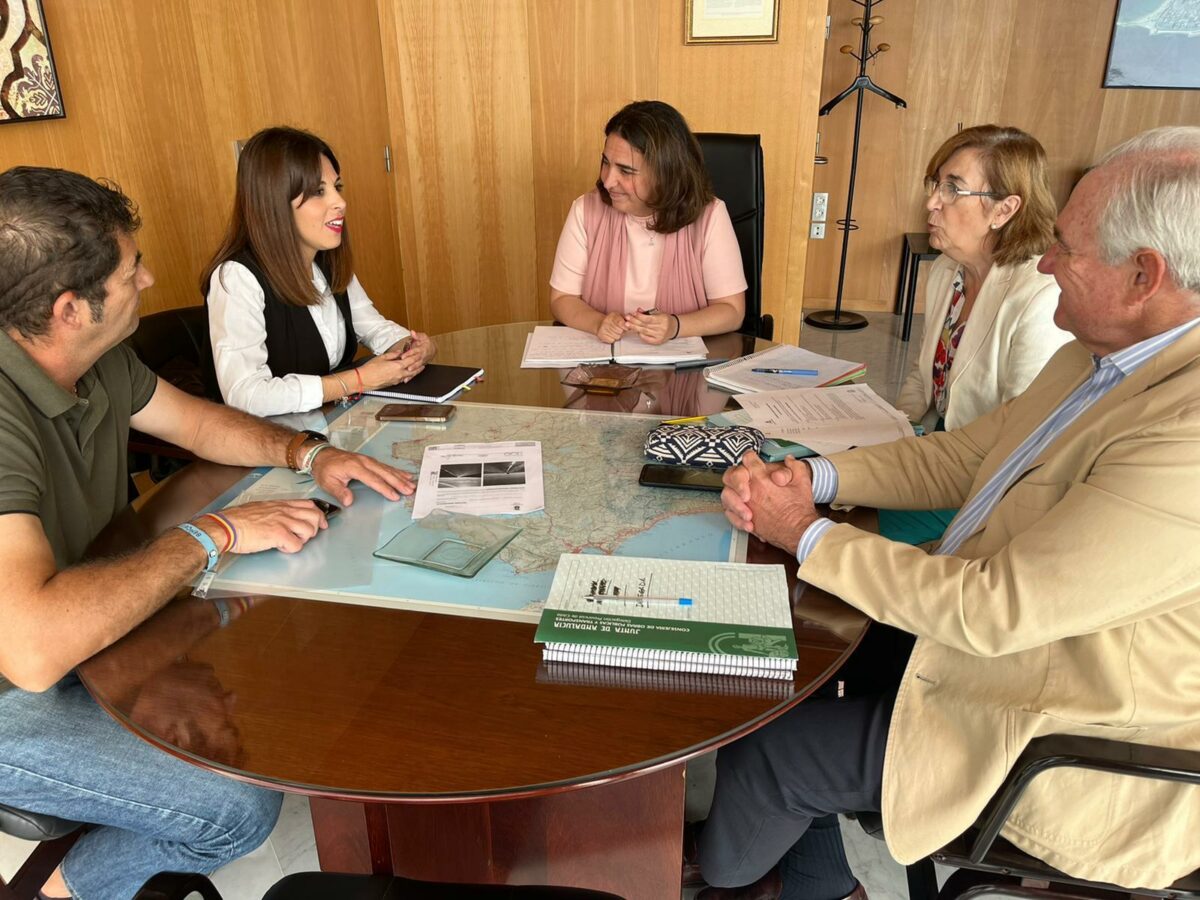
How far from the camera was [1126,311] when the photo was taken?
1136mm

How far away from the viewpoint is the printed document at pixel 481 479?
4.70 ft

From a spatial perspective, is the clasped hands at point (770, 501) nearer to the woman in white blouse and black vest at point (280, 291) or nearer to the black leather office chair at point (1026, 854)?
the black leather office chair at point (1026, 854)

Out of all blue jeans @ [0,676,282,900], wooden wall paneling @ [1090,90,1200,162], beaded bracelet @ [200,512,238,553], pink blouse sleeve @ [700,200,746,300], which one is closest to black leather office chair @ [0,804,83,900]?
blue jeans @ [0,676,282,900]

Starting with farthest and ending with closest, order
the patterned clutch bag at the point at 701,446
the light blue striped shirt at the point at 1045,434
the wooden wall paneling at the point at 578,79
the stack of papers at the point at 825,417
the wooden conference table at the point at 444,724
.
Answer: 1. the wooden wall paneling at the point at 578,79
2. the stack of papers at the point at 825,417
3. the patterned clutch bag at the point at 701,446
4. the light blue striped shirt at the point at 1045,434
5. the wooden conference table at the point at 444,724

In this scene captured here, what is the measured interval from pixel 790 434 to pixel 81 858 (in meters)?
1.38

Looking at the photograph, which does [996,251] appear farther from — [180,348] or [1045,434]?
[180,348]

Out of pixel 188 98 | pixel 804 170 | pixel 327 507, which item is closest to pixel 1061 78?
pixel 804 170

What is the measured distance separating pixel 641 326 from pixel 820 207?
11.8 ft

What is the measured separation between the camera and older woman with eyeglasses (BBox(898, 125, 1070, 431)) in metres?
1.79

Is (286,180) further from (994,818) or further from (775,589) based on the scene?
(994,818)

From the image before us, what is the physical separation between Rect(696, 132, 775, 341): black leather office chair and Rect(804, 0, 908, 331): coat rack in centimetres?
231

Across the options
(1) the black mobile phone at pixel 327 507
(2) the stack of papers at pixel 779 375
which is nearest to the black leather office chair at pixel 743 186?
(2) the stack of papers at pixel 779 375

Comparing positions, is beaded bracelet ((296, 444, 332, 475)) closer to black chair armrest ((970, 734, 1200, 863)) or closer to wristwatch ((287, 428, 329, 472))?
wristwatch ((287, 428, 329, 472))

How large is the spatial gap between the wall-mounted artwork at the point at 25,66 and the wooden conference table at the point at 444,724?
1.37 meters
